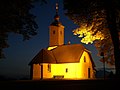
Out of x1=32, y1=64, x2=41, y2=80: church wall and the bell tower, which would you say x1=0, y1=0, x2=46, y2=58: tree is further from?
the bell tower

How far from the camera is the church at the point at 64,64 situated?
2099 inches

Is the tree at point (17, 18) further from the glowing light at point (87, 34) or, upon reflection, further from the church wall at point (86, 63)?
the church wall at point (86, 63)

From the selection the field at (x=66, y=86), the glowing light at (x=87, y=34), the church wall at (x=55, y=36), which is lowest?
the field at (x=66, y=86)

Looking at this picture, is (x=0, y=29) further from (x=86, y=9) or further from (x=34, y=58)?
(x=34, y=58)

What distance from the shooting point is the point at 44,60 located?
53594 mm

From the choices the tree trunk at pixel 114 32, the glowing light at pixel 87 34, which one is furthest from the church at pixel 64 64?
the tree trunk at pixel 114 32

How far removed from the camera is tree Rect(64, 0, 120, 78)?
25281 millimetres

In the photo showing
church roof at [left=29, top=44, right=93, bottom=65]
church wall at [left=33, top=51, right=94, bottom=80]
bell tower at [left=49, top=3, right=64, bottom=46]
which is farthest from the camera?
bell tower at [left=49, top=3, right=64, bottom=46]

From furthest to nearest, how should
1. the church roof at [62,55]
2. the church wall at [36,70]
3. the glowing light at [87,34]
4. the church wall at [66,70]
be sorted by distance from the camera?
the church wall at [36,70] < the church roof at [62,55] < the church wall at [66,70] < the glowing light at [87,34]

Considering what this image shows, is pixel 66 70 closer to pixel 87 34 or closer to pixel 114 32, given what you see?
pixel 87 34

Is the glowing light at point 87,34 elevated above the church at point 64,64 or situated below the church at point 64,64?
above

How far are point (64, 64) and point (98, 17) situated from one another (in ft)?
90.2

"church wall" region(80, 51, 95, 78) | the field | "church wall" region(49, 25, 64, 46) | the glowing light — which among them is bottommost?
the field

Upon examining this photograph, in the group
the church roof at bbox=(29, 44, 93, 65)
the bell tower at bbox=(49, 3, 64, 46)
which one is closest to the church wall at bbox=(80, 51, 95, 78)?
the church roof at bbox=(29, 44, 93, 65)
